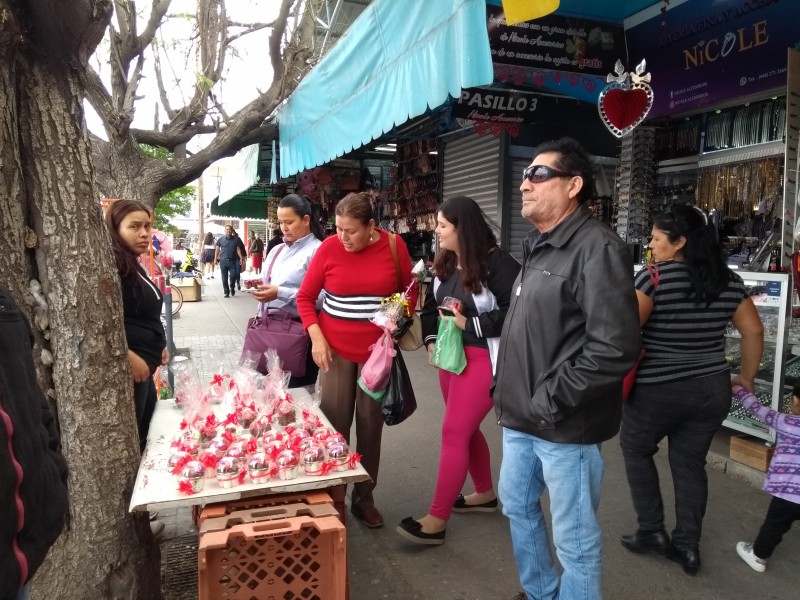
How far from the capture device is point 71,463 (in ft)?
7.54

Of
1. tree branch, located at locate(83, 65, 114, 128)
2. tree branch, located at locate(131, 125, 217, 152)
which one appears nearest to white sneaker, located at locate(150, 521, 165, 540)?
tree branch, located at locate(83, 65, 114, 128)

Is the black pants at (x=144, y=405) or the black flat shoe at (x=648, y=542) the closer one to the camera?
the black flat shoe at (x=648, y=542)

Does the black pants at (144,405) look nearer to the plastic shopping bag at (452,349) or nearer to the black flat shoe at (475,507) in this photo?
the plastic shopping bag at (452,349)

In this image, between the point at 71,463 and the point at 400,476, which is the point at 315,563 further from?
the point at 400,476

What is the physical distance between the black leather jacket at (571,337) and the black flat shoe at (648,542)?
4.31ft

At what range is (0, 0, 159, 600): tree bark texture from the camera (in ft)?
6.84

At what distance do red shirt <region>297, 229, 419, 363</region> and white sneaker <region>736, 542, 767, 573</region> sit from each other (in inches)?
84.7

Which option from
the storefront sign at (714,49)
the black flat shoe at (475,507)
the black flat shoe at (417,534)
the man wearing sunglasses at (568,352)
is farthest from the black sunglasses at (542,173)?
the storefront sign at (714,49)

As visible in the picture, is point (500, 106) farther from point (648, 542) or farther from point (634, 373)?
point (648, 542)

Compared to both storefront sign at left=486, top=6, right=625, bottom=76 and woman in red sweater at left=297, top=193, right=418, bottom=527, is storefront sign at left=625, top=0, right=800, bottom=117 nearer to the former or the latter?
storefront sign at left=486, top=6, right=625, bottom=76

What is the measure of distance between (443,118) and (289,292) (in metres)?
4.81

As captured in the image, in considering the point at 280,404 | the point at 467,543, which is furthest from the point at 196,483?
the point at 467,543

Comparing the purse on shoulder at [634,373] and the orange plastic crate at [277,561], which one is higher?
the purse on shoulder at [634,373]

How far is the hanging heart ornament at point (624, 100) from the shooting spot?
4.65 meters
